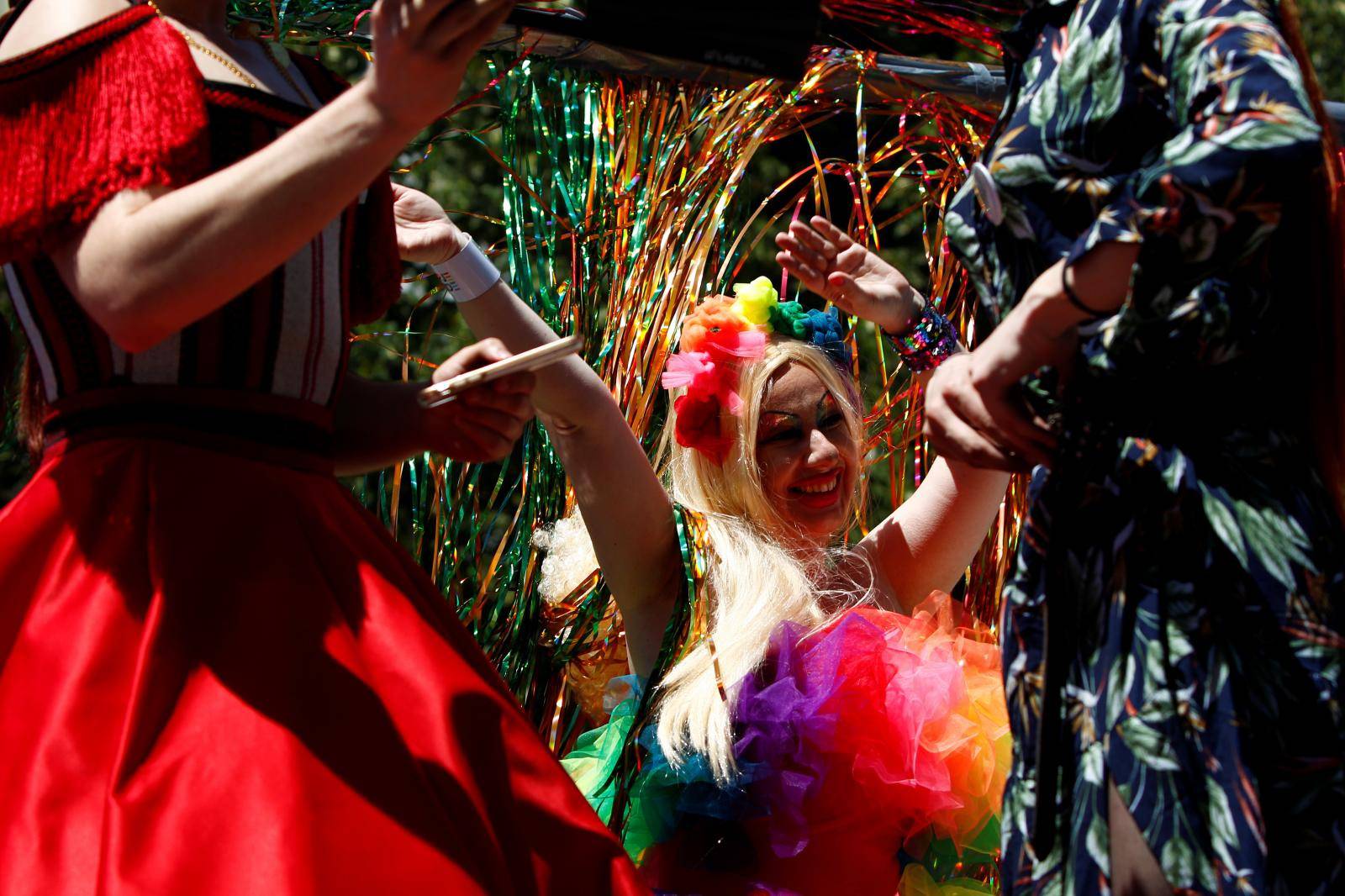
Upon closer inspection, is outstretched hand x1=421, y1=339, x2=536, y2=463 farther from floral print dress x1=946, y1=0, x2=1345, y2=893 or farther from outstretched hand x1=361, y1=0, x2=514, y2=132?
floral print dress x1=946, y1=0, x2=1345, y2=893

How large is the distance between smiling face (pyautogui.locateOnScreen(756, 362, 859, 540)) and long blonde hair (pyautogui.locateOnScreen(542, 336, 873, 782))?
2cm

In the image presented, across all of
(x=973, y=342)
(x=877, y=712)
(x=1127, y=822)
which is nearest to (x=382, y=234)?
(x=1127, y=822)

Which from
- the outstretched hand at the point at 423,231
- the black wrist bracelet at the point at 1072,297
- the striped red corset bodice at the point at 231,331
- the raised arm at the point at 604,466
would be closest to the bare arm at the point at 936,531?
the raised arm at the point at 604,466

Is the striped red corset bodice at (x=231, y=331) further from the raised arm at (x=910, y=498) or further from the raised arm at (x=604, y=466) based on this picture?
the raised arm at (x=910, y=498)

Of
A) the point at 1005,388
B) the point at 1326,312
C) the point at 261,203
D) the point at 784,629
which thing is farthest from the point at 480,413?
the point at 784,629

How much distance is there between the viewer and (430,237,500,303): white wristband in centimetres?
201

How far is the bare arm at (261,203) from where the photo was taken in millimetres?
1099

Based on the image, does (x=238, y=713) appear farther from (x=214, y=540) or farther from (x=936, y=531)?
(x=936, y=531)

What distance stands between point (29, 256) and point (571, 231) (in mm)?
1487

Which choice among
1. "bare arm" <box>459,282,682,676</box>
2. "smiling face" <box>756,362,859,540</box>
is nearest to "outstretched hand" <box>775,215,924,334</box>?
"smiling face" <box>756,362,859,540</box>

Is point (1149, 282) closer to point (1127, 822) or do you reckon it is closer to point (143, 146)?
point (1127, 822)

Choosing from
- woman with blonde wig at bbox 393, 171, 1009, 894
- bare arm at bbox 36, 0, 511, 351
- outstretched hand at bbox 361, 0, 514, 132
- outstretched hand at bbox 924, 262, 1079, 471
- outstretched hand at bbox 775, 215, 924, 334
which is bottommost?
woman with blonde wig at bbox 393, 171, 1009, 894

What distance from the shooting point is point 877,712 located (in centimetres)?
212

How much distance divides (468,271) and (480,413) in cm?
64
